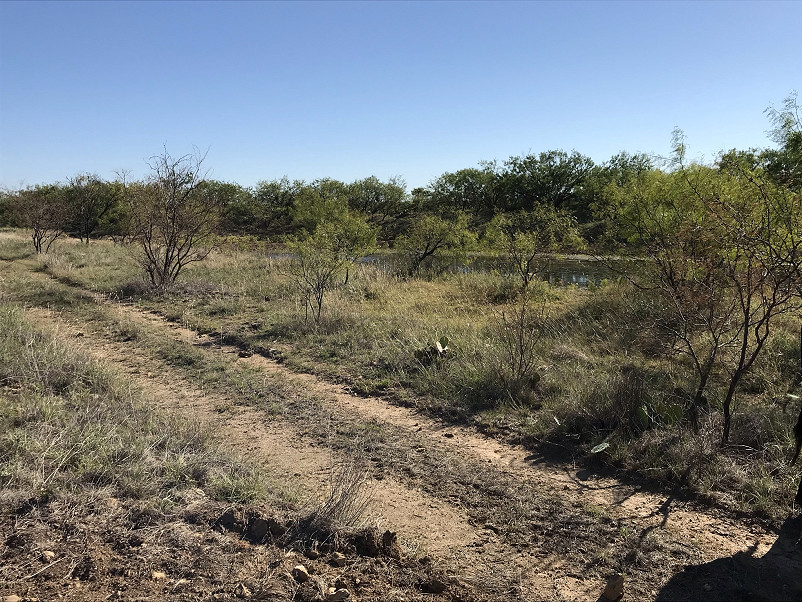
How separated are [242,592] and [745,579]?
2.75 metres

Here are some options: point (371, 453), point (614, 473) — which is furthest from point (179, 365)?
point (614, 473)

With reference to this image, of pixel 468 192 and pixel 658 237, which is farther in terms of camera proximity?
pixel 468 192

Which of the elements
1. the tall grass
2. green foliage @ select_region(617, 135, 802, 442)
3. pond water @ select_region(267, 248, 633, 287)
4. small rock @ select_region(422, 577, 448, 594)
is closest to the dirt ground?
small rock @ select_region(422, 577, 448, 594)

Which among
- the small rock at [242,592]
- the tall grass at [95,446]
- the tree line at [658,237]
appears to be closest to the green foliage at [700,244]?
A: the tree line at [658,237]

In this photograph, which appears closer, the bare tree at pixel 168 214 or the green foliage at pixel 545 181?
the bare tree at pixel 168 214

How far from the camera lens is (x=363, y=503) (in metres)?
3.74

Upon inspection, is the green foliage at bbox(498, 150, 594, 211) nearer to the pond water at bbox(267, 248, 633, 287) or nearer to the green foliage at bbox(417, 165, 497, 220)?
the green foliage at bbox(417, 165, 497, 220)

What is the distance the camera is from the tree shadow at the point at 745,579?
113 inches

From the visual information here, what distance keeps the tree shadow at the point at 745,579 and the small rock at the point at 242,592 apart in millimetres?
2165

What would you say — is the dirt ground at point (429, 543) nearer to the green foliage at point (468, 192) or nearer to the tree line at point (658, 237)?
the tree line at point (658, 237)

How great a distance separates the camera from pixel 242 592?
2.61m

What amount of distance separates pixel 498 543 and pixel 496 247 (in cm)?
1339

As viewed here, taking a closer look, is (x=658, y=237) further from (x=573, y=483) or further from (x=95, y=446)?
(x=95, y=446)

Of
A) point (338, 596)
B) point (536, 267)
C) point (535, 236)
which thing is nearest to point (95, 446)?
point (338, 596)
